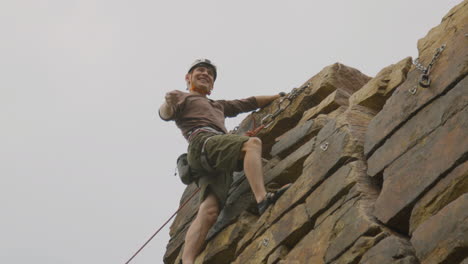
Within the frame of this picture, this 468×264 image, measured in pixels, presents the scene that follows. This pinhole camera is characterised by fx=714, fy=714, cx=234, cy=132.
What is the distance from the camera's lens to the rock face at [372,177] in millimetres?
4363

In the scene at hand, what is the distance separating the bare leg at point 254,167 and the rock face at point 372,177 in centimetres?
28

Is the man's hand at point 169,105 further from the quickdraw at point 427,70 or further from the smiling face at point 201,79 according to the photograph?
the quickdraw at point 427,70

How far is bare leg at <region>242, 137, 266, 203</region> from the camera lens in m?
6.37

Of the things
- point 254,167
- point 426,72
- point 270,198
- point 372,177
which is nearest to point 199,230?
point 254,167

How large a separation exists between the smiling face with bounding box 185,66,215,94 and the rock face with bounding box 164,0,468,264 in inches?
50.6

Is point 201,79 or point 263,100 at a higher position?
point 201,79

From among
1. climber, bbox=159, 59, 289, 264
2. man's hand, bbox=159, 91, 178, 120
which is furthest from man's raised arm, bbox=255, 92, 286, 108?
man's hand, bbox=159, 91, 178, 120

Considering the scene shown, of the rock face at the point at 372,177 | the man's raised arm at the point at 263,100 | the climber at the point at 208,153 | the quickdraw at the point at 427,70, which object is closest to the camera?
the rock face at the point at 372,177

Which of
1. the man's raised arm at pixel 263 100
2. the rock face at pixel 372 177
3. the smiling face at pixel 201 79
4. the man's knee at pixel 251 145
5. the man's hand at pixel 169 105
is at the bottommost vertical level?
the rock face at pixel 372 177

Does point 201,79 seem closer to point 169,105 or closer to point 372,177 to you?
point 169,105

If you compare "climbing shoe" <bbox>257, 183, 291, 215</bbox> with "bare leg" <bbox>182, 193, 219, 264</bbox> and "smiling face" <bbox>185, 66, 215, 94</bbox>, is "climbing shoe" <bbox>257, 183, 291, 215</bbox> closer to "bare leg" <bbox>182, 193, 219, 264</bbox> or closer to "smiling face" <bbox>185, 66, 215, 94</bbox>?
"bare leg" <bbox>182, 193, 219, 264</bbox>

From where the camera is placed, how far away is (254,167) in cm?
650

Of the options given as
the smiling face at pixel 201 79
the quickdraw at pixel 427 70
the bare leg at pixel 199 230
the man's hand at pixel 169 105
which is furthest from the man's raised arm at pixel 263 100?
the quickdraw at pixel 427 70

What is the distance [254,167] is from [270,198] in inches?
17.1
